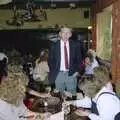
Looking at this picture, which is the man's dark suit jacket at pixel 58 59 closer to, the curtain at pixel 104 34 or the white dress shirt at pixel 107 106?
the curtain at pixel 104 34

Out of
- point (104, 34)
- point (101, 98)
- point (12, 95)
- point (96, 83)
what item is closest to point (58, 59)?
point (104, 34)

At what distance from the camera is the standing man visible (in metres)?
6.61

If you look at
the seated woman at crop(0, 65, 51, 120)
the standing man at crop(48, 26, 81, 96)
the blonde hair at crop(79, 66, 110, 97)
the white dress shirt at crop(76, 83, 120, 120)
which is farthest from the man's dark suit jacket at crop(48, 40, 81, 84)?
the seated woman at crop(0, 65, 51, 120)

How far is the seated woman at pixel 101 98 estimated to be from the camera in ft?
11.4

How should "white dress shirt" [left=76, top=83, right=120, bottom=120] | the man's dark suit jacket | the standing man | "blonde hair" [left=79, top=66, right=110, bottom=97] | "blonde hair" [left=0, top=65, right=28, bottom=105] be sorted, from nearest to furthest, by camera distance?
"blonde hair" [left=0, top=65, right=28, bottom=105] → "white dress shirt" [left=76, top=83, right=120, bottom=120] → "blonde hair" [left=79, top=66, right=110, bottom=97] → the standing man → the man's dark suit jacket

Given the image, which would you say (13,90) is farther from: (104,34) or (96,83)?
(104,34)

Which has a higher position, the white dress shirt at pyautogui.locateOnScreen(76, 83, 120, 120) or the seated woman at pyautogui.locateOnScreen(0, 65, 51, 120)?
the seated woman at pyautogui.locateOnScreen(0, 65, 51, 120)

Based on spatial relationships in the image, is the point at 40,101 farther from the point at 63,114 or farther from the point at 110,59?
the point at 110,59

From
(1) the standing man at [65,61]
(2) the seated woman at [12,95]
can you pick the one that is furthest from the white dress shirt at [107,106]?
(1) the standing man at [65,61]

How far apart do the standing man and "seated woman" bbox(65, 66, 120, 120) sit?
Answer: 8.88ft

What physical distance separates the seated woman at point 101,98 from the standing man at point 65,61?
2707 mm

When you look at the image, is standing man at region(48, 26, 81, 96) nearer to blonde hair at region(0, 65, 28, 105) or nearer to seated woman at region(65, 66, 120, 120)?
seated woman at region(65, 66, 120, 120)

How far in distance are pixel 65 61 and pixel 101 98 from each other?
11.0 feet

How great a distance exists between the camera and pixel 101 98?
349 centimetres
